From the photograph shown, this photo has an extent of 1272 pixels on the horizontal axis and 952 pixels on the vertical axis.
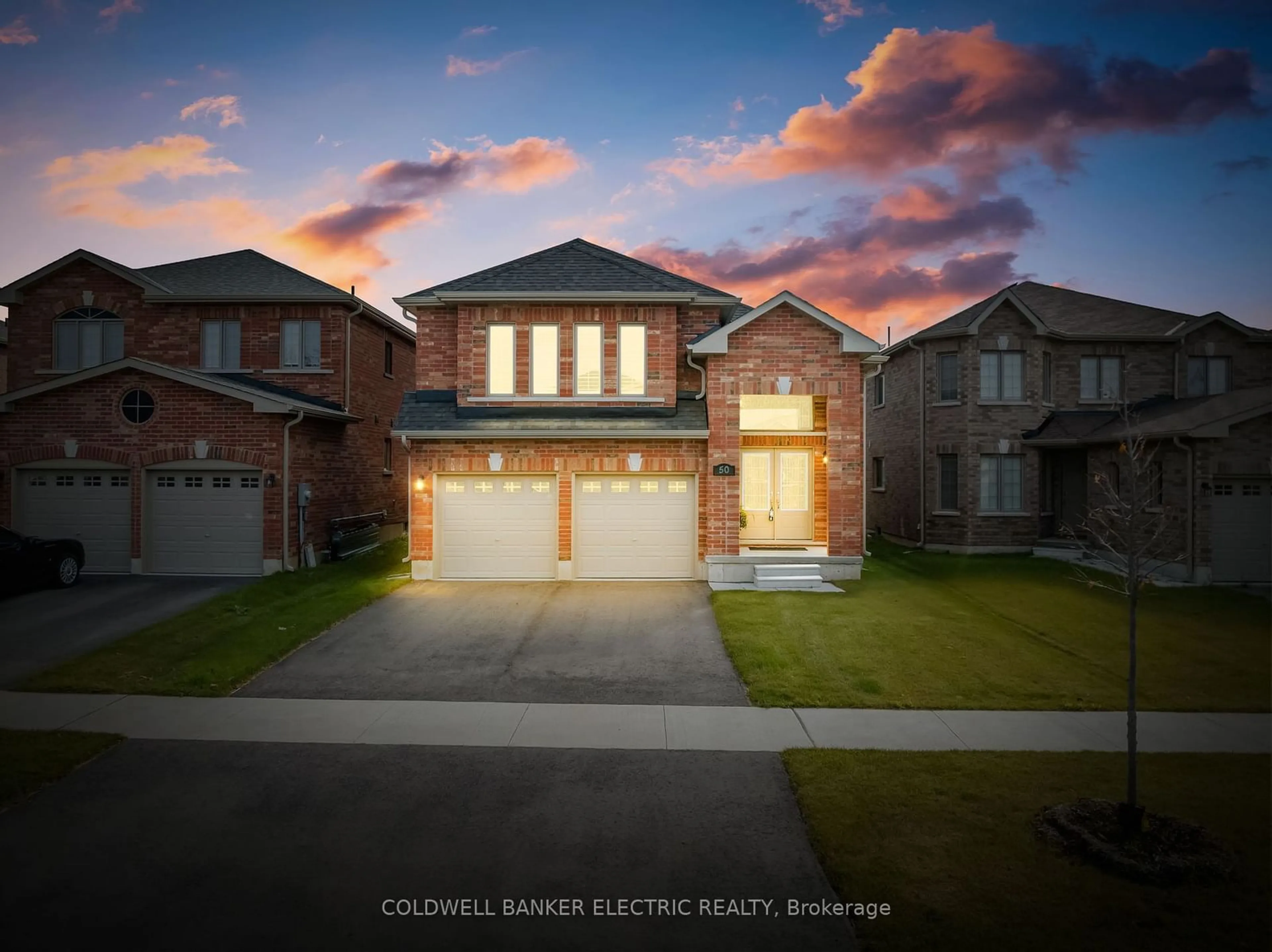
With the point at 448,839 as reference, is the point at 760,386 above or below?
above

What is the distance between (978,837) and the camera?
514 cm

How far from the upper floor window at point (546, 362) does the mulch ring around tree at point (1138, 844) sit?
1330 cm

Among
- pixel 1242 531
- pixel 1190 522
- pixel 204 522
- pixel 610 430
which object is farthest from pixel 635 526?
pixel 1242 531

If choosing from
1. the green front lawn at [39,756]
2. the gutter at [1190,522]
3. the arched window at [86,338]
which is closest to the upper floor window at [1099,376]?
the gutter at [1190,522]

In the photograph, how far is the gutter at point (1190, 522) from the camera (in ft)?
51.9

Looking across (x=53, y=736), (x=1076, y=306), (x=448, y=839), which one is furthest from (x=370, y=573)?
(x=1076, y=306)

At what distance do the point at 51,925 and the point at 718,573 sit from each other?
491 inches

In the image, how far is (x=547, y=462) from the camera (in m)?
15.7

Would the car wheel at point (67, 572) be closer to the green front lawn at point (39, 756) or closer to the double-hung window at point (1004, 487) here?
the green front lawn at point (39, 756)

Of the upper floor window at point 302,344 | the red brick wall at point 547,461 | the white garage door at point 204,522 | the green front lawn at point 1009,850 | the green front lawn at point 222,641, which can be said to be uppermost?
the upper floor window at point 302,344

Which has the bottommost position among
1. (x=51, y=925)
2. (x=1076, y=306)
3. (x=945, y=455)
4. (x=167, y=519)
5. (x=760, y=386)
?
(x=51, y=925)

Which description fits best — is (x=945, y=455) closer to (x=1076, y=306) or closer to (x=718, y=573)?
(x=1076, y=306)

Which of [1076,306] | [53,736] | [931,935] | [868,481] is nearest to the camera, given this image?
[931,935]

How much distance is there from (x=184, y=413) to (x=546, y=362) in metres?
8.91
